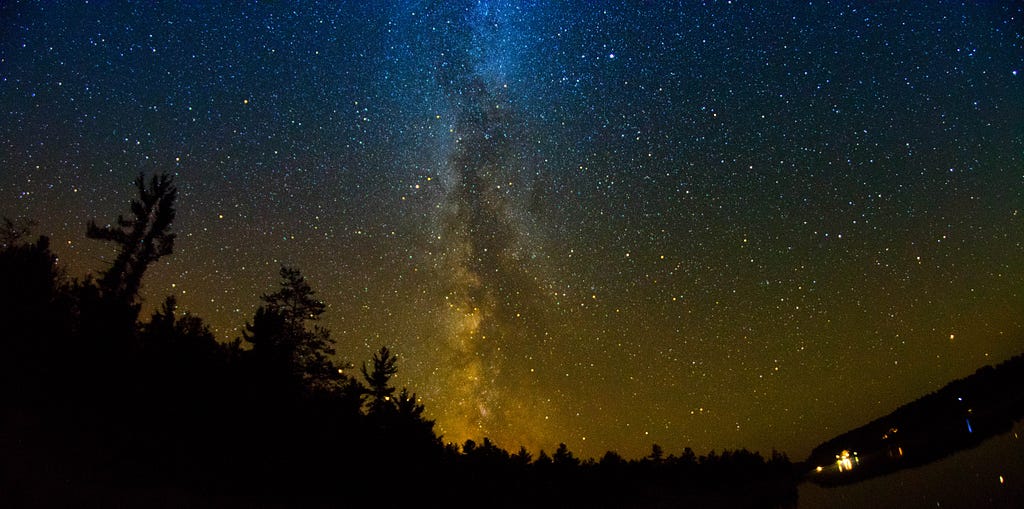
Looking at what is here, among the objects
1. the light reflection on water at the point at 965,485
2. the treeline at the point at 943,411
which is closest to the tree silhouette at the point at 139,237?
the light reflection on water at the point at 965,485

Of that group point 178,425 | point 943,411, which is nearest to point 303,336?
point 178,425

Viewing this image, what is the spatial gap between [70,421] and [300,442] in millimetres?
5875

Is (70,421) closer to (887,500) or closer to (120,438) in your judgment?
(120,438)

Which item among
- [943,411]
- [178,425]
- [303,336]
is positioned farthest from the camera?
[943,411]

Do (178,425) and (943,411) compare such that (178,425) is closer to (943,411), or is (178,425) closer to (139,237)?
(139,237)

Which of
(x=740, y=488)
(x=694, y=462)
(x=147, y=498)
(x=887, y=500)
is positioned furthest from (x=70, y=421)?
(x=740, y=488)

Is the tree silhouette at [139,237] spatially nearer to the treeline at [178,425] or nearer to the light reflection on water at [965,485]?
the treeline at [178,425]

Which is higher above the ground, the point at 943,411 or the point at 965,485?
the point at 943,411

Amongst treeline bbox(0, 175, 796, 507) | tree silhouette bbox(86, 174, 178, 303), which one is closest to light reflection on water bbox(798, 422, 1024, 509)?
treeline bbox(0, 175, 796, 507)

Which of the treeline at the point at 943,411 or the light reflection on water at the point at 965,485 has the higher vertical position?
the treeline at the point at 943,411

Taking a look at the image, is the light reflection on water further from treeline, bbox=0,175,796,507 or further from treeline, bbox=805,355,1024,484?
treeline, bbox=805,355,1024,484

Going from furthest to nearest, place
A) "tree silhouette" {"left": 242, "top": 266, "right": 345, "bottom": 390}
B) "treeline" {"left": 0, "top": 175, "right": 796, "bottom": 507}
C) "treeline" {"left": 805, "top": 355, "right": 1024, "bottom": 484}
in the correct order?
"treeline" {"left": 805, "top": 355, "right": 1024, "bottom": 484} → "tree silhouette" {"left": 242, "top": 266, "right": 345, "bottom": 390} → "treeline" {"left": 0, "top": 175, "right": 796, "bottom": 507}

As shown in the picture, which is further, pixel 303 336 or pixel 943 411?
pixel 943 411

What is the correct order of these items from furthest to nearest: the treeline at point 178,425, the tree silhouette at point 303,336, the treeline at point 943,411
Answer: the treeline at point 943,411, the tree silhouette at point 303,336, the treeline at point 178,425
